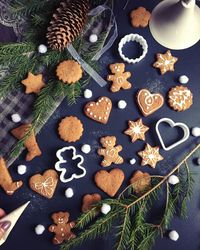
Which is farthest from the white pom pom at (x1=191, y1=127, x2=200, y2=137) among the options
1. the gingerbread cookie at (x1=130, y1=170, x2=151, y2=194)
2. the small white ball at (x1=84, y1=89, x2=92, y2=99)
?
the small white ball at (x1=84, y1=89, x2=92, y2=99)

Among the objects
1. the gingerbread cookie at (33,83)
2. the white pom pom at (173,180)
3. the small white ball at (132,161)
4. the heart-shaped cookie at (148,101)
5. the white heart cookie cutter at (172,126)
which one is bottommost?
the white pom pom at (173,180)

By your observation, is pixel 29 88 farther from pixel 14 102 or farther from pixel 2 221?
pixel 2 221

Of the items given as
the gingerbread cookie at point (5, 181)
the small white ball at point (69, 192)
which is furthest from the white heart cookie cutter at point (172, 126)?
the gingerbread cookie at point (5, 181)

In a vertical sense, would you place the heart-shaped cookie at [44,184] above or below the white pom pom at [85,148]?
above

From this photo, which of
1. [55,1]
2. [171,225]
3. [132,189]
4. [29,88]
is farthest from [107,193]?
[55,1]

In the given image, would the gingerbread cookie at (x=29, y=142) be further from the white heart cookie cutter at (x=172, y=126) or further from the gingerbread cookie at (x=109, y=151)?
the white heart cookie cutter at (x=172, y=126)

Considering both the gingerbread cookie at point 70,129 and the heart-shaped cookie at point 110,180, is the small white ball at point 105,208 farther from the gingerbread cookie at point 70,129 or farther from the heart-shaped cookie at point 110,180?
the gingerbread cookie at point 70,129

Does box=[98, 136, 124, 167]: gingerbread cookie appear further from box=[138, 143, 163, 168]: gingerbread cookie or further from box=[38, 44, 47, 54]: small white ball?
box=[38, 44, 47, 54]: small white ball

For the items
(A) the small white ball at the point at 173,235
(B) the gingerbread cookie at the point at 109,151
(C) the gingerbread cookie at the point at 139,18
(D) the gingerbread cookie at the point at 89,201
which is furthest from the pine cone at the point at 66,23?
(A) the small white ball at the point at 173,235
